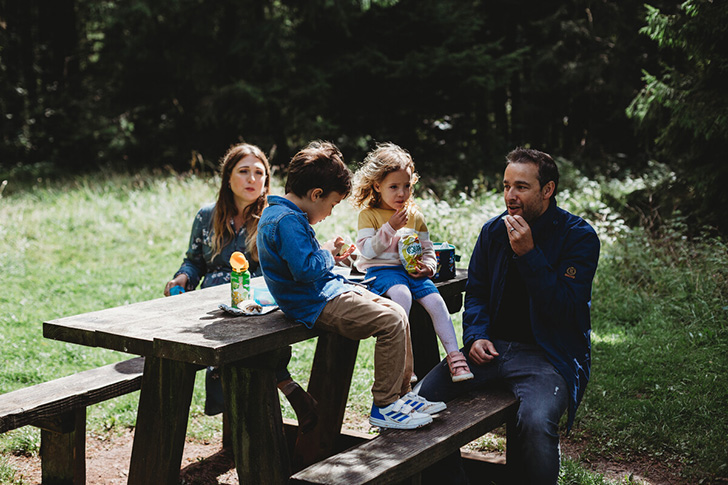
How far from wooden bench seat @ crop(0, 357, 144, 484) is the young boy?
4.19 ft

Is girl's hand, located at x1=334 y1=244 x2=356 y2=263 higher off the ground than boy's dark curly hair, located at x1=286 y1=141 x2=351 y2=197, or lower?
lower

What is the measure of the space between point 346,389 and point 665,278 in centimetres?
462

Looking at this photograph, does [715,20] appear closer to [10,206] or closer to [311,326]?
[311,326]

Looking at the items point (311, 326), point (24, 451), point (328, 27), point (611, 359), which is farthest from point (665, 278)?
point (328, 27)

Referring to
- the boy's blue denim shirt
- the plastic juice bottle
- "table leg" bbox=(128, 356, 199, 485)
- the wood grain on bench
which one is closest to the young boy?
the boy's blue denim shirt

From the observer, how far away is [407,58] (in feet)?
46.4

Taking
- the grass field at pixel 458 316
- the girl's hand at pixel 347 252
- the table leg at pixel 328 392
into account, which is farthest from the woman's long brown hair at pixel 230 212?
the grass field at pixel 458 316

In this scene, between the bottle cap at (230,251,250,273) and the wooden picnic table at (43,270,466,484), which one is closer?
the wooden picnic table at (43,270,466,484)

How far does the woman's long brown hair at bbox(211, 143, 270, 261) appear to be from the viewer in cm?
471

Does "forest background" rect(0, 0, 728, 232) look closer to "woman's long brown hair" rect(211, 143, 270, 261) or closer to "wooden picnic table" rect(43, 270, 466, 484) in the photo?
"woman's long brown hair" rect(211, 143, 270, 261)

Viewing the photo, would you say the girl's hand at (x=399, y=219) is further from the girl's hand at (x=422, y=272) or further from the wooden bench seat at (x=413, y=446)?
the wooden bench seat at (x=413, y=446)

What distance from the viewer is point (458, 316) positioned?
7383mm

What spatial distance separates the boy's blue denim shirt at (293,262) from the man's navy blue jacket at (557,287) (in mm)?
908

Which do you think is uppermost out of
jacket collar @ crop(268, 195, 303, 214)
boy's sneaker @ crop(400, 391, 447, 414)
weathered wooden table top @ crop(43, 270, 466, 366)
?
jacket collar @ crop(268, 195, 303, 214)
